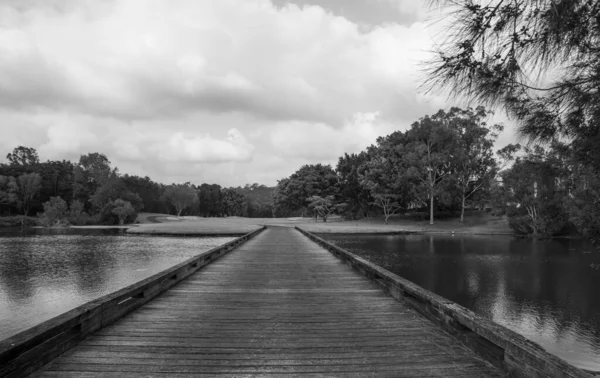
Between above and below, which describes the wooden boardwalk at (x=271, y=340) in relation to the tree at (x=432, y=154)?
below

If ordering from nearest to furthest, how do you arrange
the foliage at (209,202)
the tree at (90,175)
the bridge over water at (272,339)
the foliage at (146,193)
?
the bridge over water at (272,339) → the tree at (90,175) → the foliage at (146,193) → the foliage at (209,202)

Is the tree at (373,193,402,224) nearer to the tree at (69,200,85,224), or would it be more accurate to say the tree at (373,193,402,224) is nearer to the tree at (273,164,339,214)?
the tree at (273,164,339,214)

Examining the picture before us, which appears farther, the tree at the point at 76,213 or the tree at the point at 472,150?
the tree at the point at 76,213

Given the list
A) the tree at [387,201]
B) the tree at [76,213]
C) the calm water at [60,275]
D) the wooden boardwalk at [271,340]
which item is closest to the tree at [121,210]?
the tree at [76,213]

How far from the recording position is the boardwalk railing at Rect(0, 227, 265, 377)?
278 cm

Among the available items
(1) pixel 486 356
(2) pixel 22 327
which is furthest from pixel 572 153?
(2) pixel 22 327

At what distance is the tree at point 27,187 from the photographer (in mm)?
65562

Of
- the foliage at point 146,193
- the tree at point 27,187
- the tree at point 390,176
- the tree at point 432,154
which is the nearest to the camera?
the tree at point 432,154

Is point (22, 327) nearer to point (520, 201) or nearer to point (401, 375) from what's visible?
point (401, 375)

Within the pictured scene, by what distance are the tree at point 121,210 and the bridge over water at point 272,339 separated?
57373 millimetres

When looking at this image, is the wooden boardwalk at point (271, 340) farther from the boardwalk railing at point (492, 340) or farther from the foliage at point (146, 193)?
the foliage at point (146, 193)

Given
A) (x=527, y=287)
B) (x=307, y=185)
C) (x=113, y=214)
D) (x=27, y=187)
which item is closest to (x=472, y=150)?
(x=307, y=185)

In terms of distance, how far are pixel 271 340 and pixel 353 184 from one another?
5220cm

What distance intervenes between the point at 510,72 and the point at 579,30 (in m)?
0.60
